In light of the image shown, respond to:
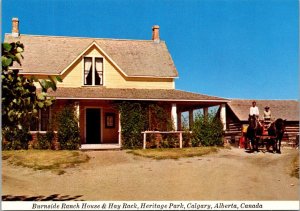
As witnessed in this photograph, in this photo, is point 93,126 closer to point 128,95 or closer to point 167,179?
point 128,95

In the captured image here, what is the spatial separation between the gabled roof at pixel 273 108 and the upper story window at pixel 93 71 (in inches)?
464

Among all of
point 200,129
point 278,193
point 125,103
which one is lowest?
point 278,193

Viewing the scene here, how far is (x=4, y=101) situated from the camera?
6.87m

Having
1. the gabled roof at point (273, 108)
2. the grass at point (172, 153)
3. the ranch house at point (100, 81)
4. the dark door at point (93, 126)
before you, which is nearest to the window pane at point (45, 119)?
the ranch house at point (100, 81)

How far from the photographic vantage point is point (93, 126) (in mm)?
26812

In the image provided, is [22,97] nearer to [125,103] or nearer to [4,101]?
[4,101]

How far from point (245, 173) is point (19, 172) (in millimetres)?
8323

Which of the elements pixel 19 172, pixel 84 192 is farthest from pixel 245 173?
pixel 19 172

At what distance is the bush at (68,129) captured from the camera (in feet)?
75.3

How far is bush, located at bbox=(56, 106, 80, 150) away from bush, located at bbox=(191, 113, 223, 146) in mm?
6345

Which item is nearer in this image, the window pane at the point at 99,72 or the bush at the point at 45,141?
the bush at the point at 45,141

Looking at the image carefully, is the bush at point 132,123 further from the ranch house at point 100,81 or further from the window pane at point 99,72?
the window pane at point 99,72

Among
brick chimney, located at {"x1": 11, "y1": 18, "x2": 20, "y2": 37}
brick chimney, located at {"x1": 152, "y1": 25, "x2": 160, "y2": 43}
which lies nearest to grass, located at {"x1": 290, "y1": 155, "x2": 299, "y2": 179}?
brick chimney, located at {"x1": 152, "y1": 25, "x2": 160, "y2": 43}

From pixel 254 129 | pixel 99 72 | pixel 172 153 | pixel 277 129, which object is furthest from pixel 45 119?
pixel 277 129
